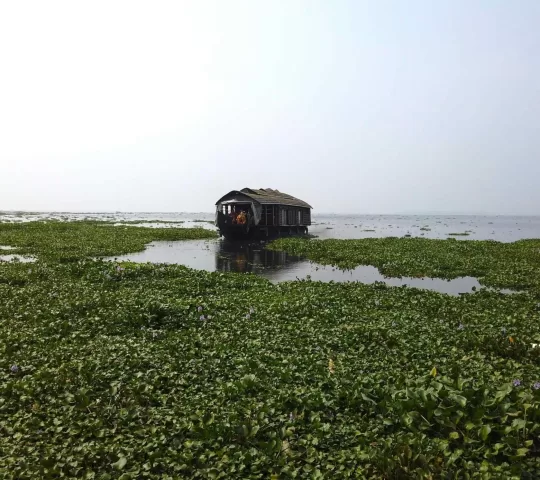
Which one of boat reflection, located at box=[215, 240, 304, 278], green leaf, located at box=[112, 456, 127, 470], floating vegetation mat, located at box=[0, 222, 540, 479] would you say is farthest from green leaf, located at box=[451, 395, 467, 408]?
boat reflection, located at box=[215, 240, 304, 278]

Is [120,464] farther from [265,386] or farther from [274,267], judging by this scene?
[274,267]

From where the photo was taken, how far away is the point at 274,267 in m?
20.3

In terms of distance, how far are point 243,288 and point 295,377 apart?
7467mm

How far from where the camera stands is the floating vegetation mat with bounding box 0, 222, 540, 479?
412 cm

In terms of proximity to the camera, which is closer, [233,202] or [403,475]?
[403,475]

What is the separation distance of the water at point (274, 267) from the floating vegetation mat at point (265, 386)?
433 centimetres

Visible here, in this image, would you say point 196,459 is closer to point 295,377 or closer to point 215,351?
point 295,377

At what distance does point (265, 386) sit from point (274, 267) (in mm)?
14575

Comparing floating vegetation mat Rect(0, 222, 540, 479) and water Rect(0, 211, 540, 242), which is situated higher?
water Rect(0, 211, 540, 242)

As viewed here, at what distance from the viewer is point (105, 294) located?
36.4 ft

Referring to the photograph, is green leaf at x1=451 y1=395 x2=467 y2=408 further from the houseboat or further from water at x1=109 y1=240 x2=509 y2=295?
the houseboat

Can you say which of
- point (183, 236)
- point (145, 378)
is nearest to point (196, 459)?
point (145, 378)

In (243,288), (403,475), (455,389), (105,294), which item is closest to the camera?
(403,475)

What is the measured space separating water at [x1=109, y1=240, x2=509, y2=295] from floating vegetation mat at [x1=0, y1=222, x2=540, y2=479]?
4.33 m
